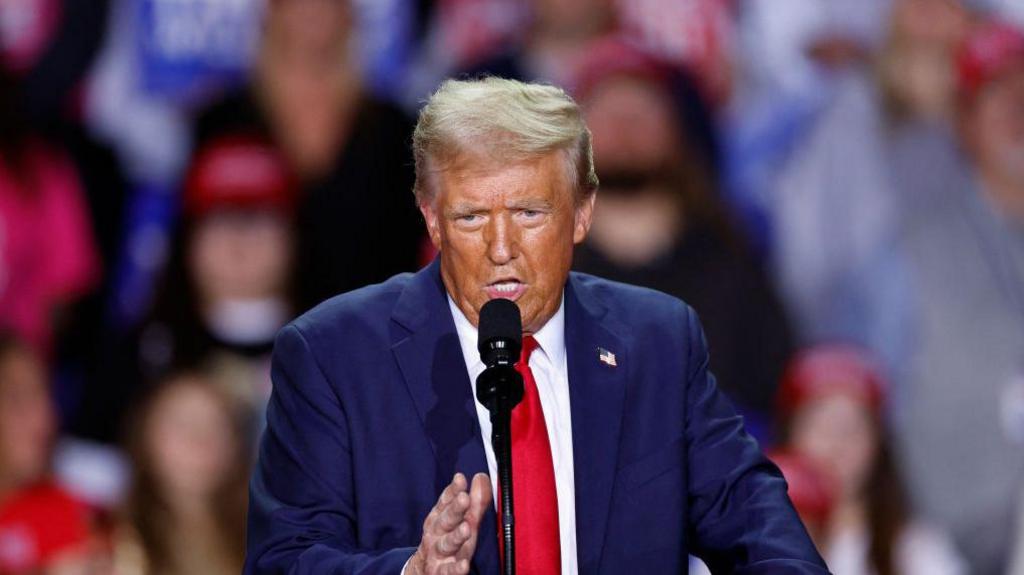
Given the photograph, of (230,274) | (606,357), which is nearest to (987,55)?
(230,274)

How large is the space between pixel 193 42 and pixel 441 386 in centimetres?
390

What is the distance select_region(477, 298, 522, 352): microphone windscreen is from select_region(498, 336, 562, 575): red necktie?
165mm

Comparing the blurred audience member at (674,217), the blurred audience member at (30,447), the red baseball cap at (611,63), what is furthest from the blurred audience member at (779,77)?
the blurred audience member at (30,447)

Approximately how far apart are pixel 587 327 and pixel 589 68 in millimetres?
3762

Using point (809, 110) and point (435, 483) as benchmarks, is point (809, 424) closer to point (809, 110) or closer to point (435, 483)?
point (809, 110)

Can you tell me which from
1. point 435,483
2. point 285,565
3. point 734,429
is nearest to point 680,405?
point 734,429

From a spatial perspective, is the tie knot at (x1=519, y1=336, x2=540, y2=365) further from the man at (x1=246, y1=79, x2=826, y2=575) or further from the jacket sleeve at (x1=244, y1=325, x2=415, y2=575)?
the jacket sleeve at (x1=244, y1=325, x2=415, y2=575)

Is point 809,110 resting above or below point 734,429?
below

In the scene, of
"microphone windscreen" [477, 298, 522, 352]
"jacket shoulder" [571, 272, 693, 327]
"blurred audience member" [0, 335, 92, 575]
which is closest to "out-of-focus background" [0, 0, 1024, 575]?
"blurred audience member" [0, 335, 92, 575]

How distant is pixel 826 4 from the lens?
256 inches

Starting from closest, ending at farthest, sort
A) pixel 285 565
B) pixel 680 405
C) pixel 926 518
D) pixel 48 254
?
pixel 285 565, pixel 680 405, pixel 48 254, pixel 926 518

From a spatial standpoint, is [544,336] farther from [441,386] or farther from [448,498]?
[448,498]

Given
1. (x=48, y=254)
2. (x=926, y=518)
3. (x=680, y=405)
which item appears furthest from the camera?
(x=926, y=518)

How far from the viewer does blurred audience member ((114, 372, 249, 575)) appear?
19.8ft
